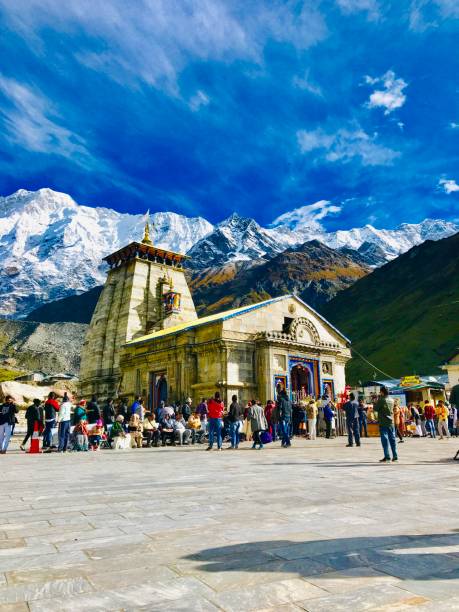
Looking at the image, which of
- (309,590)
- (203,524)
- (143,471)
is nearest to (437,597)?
(309,590)

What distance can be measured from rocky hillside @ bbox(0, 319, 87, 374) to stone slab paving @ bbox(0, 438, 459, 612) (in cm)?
9354

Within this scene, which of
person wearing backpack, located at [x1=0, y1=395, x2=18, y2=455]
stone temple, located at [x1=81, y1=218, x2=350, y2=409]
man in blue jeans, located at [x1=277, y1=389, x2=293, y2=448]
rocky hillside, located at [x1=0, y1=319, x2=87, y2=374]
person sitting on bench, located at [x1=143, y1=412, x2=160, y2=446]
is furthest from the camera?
rocky hillside, located at [x1=0, y1=319, x2=87, y2=374]

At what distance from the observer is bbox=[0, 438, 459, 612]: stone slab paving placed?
2914mm

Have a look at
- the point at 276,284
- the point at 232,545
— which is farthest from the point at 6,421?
the point at 276,284

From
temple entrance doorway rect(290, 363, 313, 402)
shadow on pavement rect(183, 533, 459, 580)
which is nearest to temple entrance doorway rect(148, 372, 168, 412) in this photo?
temple entrance doorway rect(290, 363, 313, 402)

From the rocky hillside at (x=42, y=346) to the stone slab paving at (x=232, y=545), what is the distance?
93544 millimetres

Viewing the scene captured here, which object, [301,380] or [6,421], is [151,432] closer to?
[6,421]

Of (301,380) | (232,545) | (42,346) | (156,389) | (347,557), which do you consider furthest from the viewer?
(42,346)

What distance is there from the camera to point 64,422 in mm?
17219

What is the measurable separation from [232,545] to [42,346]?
11010 cm

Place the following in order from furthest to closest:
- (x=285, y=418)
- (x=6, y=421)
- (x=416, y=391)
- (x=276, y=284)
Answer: (x=276, y=284), (x=416, y=391), (x=285, y=418), (x=6, y=421)

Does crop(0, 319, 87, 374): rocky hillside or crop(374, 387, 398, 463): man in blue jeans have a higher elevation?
crop(0, 319, 87, 374): rocky hillside

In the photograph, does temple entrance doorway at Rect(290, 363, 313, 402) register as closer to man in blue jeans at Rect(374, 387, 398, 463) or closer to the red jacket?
the red jacket

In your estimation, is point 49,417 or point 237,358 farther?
point 237,358
